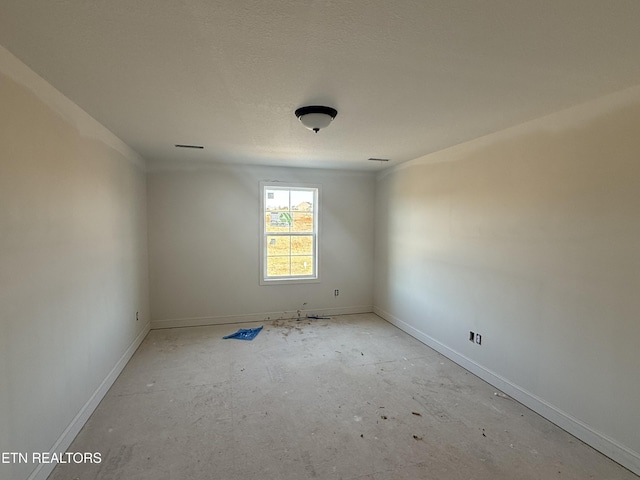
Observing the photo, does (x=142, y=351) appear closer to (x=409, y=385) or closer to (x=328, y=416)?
(x=328, y=416)

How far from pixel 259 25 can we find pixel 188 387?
2868 millimetres

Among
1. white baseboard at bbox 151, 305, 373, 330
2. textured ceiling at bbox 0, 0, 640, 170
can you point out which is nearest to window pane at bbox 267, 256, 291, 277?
white baseboard at bbox 151, 305, 373, 330

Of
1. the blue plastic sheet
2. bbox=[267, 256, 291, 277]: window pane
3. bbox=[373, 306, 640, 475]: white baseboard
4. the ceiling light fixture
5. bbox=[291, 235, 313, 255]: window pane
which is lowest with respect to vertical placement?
the blue plastic sheet

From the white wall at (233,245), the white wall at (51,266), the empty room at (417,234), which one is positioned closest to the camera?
the empty room at (417,234)

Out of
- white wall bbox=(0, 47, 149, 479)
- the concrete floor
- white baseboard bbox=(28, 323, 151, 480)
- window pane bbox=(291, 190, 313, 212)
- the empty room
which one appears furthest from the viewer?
window pane bbox=(291, 190, 313, 212)

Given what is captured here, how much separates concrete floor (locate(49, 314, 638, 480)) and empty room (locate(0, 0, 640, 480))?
18mm

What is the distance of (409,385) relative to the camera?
2953 millimetres

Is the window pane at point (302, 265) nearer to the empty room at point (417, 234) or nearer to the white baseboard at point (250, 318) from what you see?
the white baseboard at point (250, 318)

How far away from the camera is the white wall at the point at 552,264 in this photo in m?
2.01

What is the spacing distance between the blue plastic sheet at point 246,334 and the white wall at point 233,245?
41 centimetres

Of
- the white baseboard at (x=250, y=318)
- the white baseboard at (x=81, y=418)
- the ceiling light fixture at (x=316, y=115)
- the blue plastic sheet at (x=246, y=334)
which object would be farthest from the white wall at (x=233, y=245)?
the ceiling light fixture at (x=316, y=115)

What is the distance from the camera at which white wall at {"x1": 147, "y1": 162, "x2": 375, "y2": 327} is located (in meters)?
4.41

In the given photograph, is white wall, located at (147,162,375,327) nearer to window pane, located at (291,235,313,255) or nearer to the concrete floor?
window pane, located at (291,235,313,255)

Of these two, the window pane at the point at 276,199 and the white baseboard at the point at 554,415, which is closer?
the white baseboard at the point at 554,415
